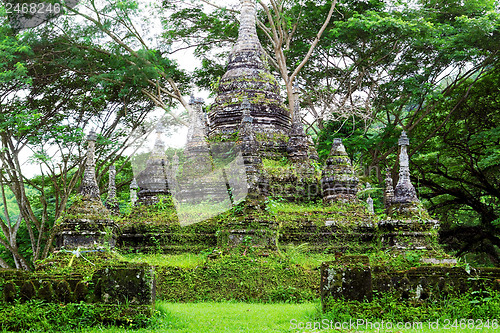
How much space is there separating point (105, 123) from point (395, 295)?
659 inches

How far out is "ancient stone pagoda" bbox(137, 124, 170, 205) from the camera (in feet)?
49.5

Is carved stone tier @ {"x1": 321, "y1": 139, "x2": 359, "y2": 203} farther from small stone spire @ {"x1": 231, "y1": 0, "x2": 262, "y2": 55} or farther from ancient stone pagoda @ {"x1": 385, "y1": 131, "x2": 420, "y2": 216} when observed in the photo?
small stone spire @ {"x1": 231, "y1": 0, "x2": 262, "y2": 55}

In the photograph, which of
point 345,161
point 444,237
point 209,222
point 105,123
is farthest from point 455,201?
point 105,123

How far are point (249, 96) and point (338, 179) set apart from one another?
4401 millimetres

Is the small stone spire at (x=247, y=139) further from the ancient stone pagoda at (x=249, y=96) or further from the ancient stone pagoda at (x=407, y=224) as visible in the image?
the ancient stone pagoda at (x=407, y=224)

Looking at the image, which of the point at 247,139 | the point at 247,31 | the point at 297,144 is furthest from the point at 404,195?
the point at 247,31

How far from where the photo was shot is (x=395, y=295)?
19.6 feet

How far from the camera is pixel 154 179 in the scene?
15352 millimetres

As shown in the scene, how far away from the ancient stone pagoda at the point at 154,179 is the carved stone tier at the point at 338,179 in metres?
4.92

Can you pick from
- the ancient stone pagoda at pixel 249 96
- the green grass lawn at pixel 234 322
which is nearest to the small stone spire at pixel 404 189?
the ancient stone pagoda at pixel 249 96

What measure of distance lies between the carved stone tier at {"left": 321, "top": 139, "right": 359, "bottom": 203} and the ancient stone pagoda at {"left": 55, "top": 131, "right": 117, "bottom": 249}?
6.06m

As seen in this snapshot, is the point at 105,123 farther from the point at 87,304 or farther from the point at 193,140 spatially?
the point at 87,304

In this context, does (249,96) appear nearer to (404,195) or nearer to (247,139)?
(247,139)

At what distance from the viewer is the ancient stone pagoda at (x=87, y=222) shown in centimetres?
1091
